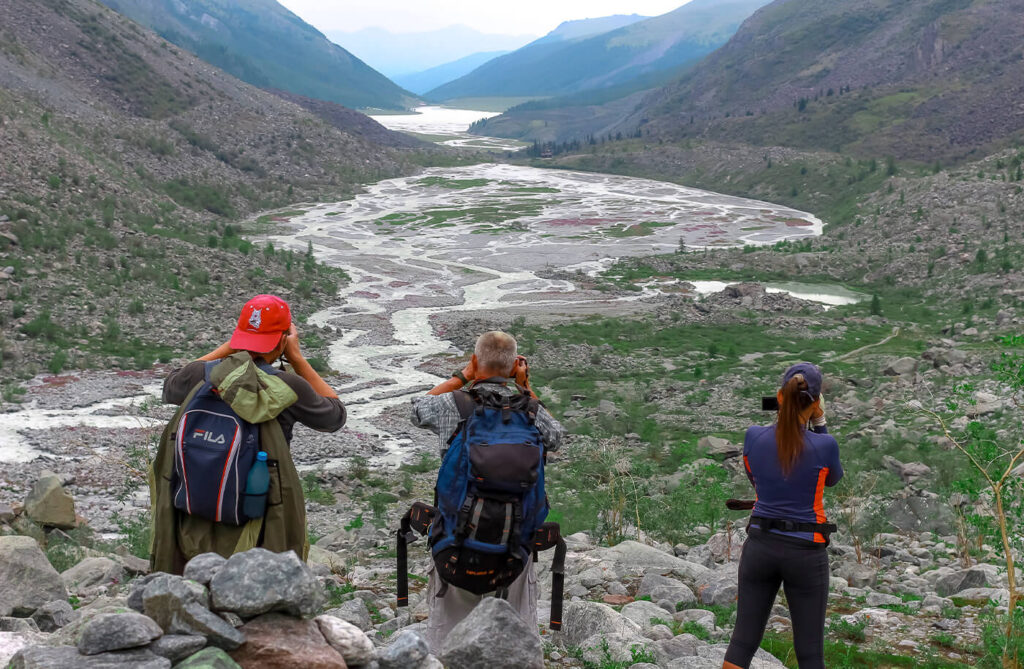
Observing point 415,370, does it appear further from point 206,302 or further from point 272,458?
point 272,458

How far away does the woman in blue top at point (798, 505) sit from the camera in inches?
198

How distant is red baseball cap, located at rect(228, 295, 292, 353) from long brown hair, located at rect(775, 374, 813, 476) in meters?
2.86

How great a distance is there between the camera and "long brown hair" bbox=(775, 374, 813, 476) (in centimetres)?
503

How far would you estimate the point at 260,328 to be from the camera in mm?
4996

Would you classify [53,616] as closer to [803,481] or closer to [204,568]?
[204,568]

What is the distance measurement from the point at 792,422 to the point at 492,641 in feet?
6.84

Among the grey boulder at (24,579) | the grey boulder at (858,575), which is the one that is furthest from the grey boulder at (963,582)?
the grey boulder at (24,579)

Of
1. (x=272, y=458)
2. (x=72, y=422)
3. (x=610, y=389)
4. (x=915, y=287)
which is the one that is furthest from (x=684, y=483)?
(x=915, y=287)

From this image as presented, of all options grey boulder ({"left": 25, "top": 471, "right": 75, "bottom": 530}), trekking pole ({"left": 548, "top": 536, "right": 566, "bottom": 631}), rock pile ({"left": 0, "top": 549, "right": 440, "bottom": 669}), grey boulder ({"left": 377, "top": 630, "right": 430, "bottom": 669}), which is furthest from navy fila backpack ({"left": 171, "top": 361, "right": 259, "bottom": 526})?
grey boulder ({"left": 25, "top": 471, "right": 75, "bottom": 530})

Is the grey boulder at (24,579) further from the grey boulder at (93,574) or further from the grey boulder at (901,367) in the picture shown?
the grey boulder at (901,367)

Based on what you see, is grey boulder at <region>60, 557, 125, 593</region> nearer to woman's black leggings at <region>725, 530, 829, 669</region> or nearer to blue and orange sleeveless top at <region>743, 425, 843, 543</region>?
woman's black leggings at <region>725, 530, 829, 669</region>

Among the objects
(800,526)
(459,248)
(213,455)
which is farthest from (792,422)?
(459,248)

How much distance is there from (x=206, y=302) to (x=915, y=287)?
32.4m

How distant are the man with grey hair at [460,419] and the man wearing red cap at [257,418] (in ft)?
1.89
